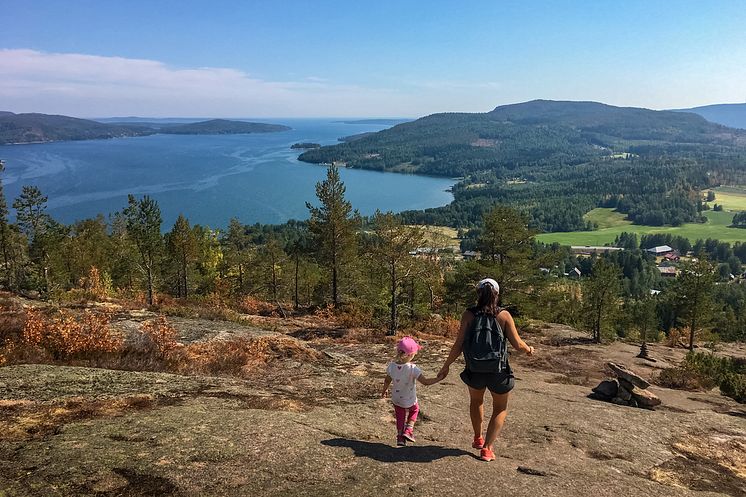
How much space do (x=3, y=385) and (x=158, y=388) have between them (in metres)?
2.47

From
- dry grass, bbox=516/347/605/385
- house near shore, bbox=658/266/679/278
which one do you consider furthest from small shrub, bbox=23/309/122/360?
house near shore, bbox=658/266/679/278

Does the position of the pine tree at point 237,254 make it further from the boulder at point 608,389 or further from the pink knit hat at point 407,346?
the pink knit hat at point 407,346

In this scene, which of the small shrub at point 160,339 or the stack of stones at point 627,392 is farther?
the stack of stones at point 627,392

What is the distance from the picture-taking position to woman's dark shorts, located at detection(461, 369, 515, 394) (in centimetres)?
654

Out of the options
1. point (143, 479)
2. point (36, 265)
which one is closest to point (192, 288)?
point (36, 265)

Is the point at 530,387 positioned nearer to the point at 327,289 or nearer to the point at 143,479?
the point at 143,479

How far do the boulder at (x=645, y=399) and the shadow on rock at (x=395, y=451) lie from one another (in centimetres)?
732

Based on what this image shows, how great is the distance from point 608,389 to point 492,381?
7.80m

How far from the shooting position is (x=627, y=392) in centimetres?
Result: 1211

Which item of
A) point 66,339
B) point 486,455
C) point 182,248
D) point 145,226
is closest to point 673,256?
point 182,248

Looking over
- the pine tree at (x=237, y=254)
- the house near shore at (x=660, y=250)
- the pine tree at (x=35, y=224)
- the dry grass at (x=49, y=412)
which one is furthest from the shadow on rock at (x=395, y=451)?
the house near shore at (x=660, y=250)

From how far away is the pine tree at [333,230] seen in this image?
32000mm

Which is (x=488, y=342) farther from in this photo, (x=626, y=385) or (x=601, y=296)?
(x=601, y=296)

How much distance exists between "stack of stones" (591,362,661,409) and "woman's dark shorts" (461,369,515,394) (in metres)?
7.29
